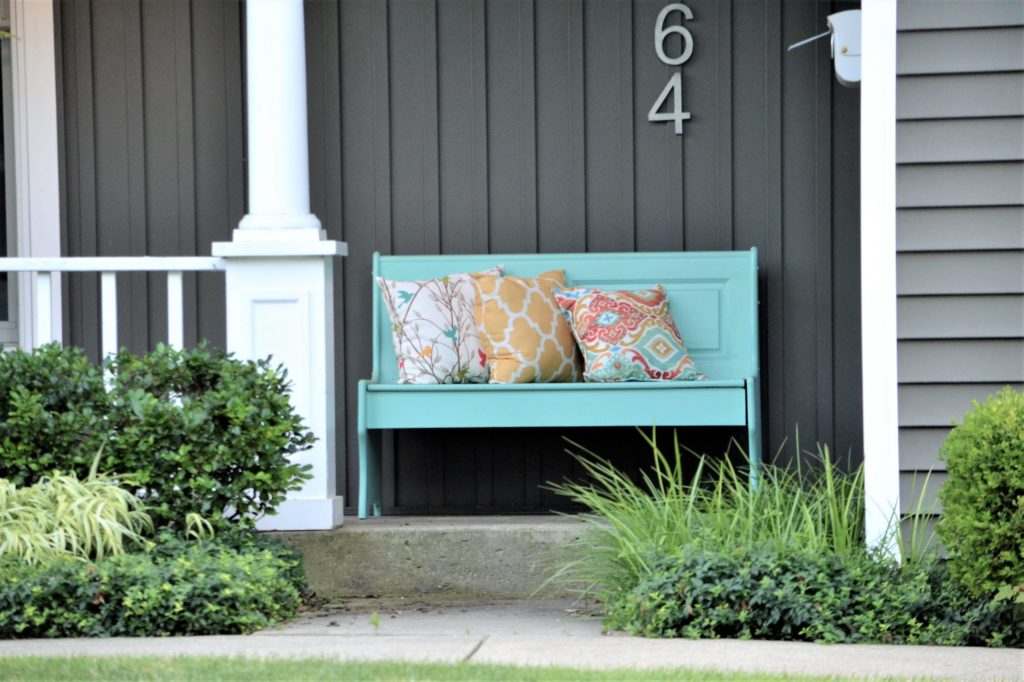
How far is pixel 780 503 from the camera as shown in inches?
148

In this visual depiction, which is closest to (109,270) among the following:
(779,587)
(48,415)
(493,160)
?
(48,415)

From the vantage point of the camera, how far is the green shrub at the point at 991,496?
3143 mm

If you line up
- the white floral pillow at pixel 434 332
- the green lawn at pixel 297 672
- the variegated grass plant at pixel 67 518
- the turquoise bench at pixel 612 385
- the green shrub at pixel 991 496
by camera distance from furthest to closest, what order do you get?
the white floral pillow at pixel 434 332
the turquoise bench at pixel 612 385
the variegated grass plant at pixel 67 518
the green shrub at pixel 991 496
the green lawn at pixel 297 672

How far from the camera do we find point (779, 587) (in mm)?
3316

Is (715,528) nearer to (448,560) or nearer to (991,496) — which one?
(991,496)

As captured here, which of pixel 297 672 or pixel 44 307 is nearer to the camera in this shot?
pixel 297 672

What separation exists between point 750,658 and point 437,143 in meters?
2.95

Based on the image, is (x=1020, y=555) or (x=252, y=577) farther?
(x=252, y=577)

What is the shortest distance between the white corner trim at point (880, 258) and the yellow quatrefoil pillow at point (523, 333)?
132 cm

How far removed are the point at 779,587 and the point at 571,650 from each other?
64cm

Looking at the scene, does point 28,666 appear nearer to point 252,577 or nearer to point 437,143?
point 252,577

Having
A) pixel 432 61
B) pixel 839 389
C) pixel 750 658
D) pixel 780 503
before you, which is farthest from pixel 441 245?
pixel 750 658

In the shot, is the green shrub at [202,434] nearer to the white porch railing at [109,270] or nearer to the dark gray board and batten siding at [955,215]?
the white porch railing at [109,270]

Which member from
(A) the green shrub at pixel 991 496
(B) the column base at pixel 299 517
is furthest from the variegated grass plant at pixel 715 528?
(B) the column base at pixel 299 517
